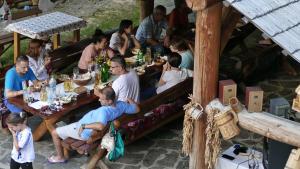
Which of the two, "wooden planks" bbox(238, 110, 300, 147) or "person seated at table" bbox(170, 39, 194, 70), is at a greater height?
"person seated at table" bbox(170, 39, 194, 70)

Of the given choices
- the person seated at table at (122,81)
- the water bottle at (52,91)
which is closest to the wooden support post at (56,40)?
the water bottle at (52,91)

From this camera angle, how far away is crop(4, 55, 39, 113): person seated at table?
7.97 metres

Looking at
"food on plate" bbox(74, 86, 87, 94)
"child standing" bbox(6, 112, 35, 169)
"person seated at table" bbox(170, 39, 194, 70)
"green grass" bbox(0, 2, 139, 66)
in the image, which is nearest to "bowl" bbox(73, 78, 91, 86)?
"food on plate" bbox(74, 86, 87, 94)

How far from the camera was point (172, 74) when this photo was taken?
337 inches

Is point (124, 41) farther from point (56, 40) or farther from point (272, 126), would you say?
point (272, 126)

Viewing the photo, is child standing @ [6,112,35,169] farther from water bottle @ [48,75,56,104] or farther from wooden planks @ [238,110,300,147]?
wooden planks @ [238,110,300,147]

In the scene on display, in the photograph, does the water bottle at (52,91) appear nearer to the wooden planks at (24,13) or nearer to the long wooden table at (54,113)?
the long wooden table at (54,113)

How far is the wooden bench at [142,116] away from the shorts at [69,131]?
60 mm

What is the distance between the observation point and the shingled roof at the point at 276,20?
532 cm

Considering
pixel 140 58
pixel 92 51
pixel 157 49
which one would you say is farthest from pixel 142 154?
pixel 157 49

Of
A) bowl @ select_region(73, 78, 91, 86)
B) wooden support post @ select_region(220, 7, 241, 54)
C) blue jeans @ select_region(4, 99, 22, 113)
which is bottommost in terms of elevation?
blue jeans @ select_region(4, 99, 22, 113)

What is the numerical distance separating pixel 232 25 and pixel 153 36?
4589 mm

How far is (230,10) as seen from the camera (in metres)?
6.19

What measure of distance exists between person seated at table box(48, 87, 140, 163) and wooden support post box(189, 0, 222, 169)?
1255mm
